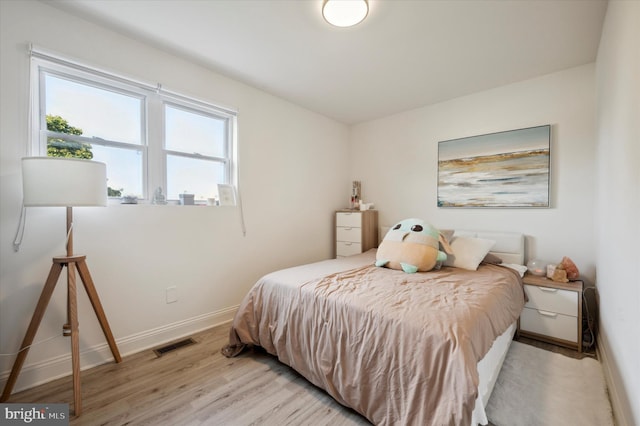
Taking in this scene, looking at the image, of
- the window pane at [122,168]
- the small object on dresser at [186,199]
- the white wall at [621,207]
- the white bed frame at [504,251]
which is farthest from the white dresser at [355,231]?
the window pane at [122,168]

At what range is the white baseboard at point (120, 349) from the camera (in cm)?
174

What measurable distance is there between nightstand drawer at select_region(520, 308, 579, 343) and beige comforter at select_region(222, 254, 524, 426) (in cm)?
25

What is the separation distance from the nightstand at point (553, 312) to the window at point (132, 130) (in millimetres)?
3149

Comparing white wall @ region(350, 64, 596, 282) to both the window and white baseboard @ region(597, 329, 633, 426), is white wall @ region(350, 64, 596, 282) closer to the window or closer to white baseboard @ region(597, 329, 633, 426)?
white baseboard @ region(597, 329, 633, 426)

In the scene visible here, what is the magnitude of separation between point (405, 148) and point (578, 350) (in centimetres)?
271

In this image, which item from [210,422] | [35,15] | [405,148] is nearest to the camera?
[210,422]

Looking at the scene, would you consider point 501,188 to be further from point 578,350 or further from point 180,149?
point 180,149

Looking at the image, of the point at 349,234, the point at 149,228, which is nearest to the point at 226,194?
the point at 149,228

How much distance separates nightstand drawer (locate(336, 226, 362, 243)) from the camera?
3.67 meters

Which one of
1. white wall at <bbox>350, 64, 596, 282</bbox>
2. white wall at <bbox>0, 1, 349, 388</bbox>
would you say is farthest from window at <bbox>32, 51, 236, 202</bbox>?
white wall at <bbox>350, 64, 596, 282</bbox>

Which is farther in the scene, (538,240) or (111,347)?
(538,240)

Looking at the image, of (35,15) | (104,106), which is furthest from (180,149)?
(35,15)

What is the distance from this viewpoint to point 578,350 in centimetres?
218

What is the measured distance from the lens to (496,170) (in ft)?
9.73
